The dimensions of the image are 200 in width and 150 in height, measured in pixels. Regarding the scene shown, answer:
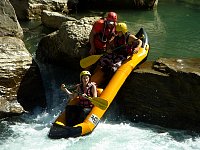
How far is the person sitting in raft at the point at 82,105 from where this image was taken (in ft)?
22.7

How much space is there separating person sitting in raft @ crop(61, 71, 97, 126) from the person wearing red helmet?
1.17 meters

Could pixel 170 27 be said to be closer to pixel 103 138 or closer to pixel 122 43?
pixel 122 43

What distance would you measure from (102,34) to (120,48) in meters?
0.47

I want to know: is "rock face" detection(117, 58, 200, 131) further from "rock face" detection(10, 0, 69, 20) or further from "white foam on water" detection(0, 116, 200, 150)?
"rock face" detection(10, 0, 69, 20)

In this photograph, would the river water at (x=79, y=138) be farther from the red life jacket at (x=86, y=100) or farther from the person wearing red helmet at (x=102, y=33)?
the person wearing red helmet at (x=102, y=33)

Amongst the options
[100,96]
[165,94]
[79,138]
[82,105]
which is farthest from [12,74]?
[165,94]

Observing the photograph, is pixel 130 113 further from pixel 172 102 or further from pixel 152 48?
pixel 152 48

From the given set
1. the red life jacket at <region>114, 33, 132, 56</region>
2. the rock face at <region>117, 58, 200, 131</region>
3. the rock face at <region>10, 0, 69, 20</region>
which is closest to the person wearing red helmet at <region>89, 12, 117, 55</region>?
the red life jacket at <region>114, 33, 132, 56</region>

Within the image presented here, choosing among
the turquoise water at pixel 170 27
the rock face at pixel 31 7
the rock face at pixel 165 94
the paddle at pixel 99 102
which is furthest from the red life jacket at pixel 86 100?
the rock face at pixel 31 7

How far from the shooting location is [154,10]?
1691cm

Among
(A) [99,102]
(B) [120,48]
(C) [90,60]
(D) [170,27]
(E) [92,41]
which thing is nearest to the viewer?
(A) [99,102]

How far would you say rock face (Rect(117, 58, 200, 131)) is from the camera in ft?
23.5

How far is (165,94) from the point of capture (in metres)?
7.34

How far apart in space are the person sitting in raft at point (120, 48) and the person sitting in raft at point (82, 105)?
82 centimetres
